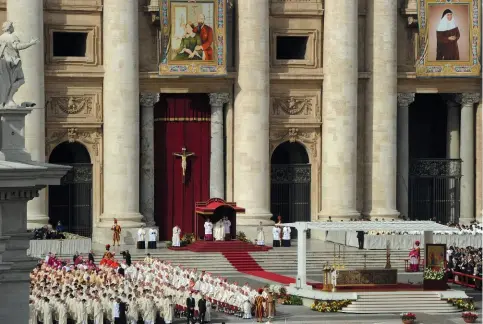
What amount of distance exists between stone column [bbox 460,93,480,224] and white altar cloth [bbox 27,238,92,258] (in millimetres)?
24119

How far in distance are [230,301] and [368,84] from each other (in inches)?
1143

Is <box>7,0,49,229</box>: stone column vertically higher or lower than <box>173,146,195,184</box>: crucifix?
higher

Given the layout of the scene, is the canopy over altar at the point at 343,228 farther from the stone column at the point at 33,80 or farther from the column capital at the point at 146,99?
the column capital at the point at 146,99

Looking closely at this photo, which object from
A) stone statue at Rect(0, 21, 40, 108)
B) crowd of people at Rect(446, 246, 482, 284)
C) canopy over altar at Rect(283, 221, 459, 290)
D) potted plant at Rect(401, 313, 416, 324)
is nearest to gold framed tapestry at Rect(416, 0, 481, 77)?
crowd of people at Rect(446, 246, 482, 284)

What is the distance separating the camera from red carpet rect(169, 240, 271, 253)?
90.8 meters

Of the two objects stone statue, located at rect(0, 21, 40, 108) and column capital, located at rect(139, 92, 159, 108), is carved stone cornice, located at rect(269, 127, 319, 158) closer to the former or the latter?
column capital, located at rect(139, 92, 159, 108)

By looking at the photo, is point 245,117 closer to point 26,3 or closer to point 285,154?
point 285,154

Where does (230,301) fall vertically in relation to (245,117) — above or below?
below

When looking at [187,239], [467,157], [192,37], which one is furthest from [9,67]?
[467,157]

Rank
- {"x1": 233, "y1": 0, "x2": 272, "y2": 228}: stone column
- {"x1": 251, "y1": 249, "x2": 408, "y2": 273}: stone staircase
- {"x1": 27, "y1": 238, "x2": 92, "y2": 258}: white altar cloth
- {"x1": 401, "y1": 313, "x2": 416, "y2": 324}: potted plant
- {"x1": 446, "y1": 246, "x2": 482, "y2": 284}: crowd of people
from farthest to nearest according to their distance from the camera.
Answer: {"x1": 233, "y1": 0, "x2": 272, "y2": 228}: stone column, {"x1": 251, "y1": 249, "x2": 408, "y2": 273}: stone staircase, {"x1": 27, "y1": 238, "x2": 92, "y2": 258}: white altar cloth, {"x1": 446, "y1": 246, "x2": 482, "y2": 284}: crowd of people, {"x1": 401, "y1": 313, "x2": 416, "y2": 324}: potted plant

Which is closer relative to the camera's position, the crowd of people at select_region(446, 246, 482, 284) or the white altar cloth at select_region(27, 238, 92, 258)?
the crowd of people at select_region(446, 246, 482, 284)

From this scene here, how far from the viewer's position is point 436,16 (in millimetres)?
100812

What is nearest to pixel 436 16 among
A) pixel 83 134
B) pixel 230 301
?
pixel 83 134

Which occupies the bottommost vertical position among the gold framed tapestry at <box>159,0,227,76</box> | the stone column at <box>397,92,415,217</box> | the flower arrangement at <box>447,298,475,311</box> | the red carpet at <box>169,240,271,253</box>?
the flower arrangement at <box>447,298,475,311</box>
